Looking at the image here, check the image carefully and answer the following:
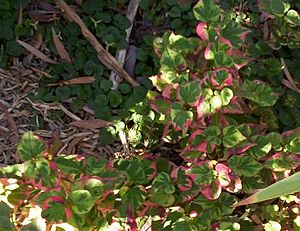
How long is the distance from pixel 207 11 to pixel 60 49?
712mm

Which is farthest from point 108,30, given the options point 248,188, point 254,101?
point 248,188

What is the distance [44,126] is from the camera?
7.42 ft

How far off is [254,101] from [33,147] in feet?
2.28

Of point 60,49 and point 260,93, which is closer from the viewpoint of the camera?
point 260,93

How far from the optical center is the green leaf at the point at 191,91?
1.75 metres

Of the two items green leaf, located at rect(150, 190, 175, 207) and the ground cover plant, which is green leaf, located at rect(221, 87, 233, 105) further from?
green leaf, located at rect(150, 190, 175, 207)

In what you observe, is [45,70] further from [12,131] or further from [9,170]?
[9,170]

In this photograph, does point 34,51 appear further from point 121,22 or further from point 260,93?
point 260,93

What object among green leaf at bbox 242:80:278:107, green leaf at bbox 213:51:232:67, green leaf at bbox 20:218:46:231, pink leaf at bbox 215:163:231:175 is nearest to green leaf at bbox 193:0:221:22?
green leaf at bbox 213:51:232:67

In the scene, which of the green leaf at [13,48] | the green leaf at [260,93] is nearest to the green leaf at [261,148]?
the green leaf at [260,93]

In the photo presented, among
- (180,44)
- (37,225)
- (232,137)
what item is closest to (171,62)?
(180,44)

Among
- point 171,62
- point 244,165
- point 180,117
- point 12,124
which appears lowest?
point 12,124

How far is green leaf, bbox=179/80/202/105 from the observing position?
5.74 ft

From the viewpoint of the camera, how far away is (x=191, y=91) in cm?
175
